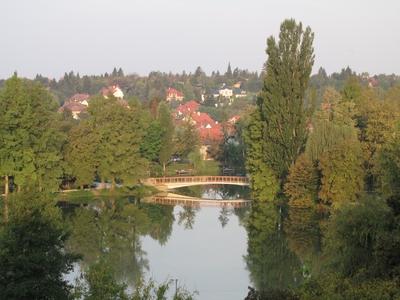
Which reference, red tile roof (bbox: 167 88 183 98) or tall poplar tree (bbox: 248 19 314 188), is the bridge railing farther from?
red tile roof (bbox: 167 88 183 98)

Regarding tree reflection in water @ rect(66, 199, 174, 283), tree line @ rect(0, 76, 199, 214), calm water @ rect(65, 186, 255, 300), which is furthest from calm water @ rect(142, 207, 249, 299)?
tree line @ rect(0, 76, 199, 214)

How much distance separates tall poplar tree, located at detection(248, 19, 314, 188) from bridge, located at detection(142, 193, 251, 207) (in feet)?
11.4

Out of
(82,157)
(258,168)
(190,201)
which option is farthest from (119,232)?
(258,168)

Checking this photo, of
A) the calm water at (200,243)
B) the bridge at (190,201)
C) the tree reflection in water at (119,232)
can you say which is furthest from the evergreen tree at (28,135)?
the bridge at (190,201)

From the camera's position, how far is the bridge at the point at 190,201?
146 feet

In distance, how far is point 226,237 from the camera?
34.8 metres

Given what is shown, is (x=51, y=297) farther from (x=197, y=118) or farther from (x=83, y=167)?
(x=197, y=118)

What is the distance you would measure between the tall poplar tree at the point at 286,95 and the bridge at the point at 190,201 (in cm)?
347

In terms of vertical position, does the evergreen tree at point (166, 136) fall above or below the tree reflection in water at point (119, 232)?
above

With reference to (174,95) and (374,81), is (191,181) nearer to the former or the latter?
(174,95)

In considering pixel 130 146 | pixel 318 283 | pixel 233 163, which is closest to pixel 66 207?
pixel 130 146

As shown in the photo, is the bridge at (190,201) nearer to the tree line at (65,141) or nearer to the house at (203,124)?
the tree line at (65,141)

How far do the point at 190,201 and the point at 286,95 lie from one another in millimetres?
9239

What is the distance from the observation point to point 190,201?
45.5 m
